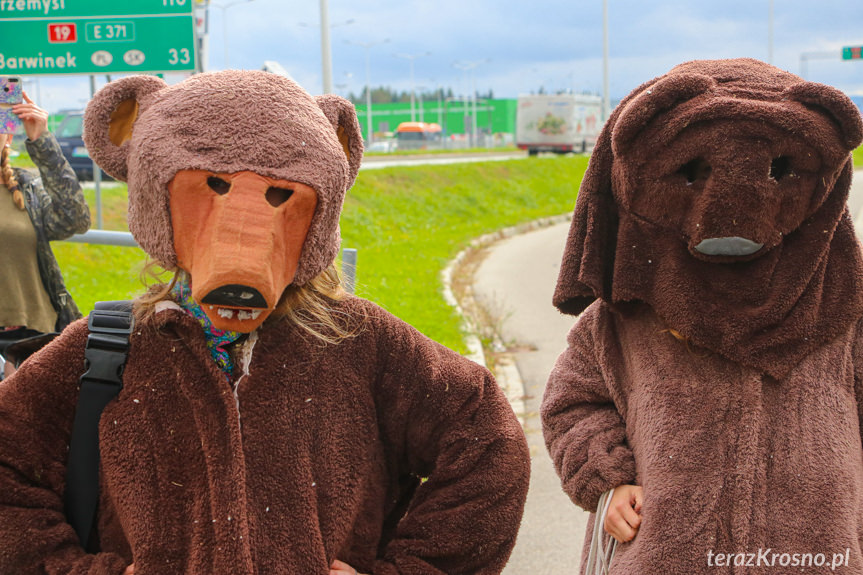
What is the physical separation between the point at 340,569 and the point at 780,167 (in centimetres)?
134

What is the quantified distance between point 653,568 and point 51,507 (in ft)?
4.37

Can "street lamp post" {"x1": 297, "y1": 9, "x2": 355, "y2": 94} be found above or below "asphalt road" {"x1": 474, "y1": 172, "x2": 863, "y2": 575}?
above

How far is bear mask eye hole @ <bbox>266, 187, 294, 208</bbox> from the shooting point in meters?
1.90

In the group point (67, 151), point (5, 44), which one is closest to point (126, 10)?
point (5, 44)

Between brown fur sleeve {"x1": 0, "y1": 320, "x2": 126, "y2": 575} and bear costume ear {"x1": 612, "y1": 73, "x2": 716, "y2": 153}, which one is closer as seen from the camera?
brown fur sleeve {"x1": 0, "y1": 320, "x2": 126, "y2": 575}

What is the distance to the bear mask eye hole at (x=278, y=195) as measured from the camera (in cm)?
190

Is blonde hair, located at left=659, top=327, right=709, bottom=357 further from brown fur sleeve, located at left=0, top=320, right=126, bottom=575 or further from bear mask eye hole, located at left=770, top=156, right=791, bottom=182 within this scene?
brown fur sleeve, located at left=0, top=320, right=126, bottom=575

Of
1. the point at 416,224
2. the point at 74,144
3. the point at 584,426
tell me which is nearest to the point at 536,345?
the point at 584,426

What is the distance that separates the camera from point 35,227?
403 cm

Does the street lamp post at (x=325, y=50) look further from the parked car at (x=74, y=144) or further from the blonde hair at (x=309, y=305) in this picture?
the parked car at (x=74, y=144)

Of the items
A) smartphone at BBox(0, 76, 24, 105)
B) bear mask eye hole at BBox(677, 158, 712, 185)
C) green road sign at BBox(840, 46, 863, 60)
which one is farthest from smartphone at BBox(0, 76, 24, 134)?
green road sign at BBox(840, 46, 863, 60)

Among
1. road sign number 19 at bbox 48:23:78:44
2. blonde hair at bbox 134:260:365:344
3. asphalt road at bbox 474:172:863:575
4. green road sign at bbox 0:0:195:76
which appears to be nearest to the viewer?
blonde hair at bbox 134:260:365:344

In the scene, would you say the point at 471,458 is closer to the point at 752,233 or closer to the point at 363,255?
the point at 752,233

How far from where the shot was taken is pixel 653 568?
2.16 meters
